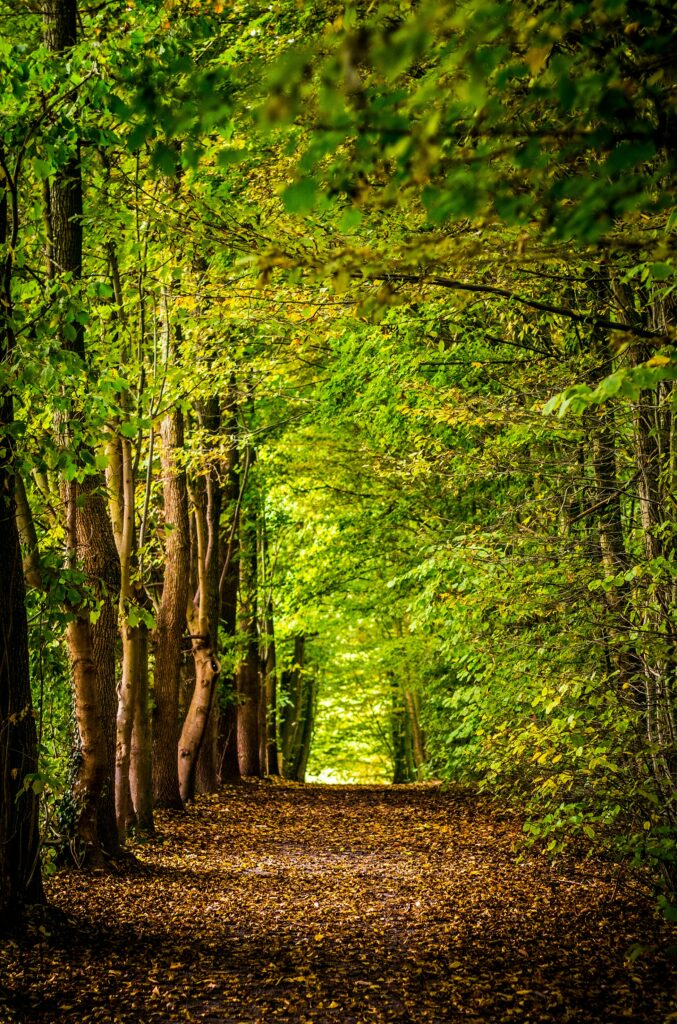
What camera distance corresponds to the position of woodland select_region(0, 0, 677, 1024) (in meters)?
2.88

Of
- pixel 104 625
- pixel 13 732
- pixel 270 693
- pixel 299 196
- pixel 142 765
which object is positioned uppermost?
pixel 299 196

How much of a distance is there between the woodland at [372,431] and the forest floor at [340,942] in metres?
0.04

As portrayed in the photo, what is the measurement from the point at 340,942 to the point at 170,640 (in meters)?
6.73

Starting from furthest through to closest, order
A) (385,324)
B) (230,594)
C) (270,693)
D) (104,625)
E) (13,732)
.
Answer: (270,693), (230,594), (104,625), (385,324), (13,732)

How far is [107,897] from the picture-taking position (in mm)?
7832

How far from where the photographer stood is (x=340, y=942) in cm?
676

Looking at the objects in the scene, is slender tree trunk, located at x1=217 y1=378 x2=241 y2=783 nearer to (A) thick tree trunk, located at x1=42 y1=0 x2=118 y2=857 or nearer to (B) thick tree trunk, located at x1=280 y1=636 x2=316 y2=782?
(B) thick tree trunk, located at x1=280 y1=636 x2=316 y2=782

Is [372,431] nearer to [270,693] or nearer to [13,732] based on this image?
[13,732]

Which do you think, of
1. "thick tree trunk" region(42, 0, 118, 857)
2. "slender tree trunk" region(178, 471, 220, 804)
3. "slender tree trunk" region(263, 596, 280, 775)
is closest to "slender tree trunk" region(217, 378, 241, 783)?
"slender tree trunk" region(178, 471, 220, 804)

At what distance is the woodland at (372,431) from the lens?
Result: 9.46ft

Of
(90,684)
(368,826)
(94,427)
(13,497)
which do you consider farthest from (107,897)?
(368,826)

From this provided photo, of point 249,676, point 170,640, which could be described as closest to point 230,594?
point 249,676

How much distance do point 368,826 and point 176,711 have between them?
3598 mm

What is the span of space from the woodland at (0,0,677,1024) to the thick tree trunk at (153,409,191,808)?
6 centimetres
